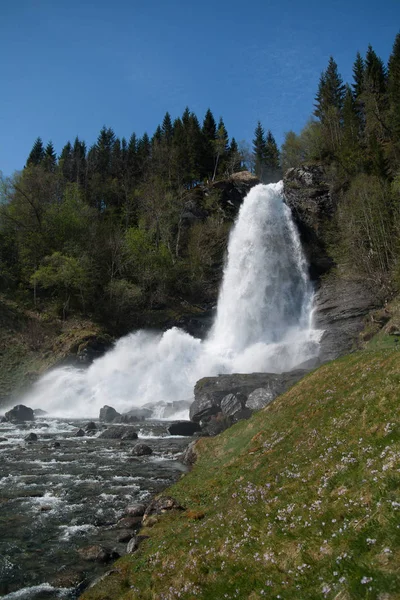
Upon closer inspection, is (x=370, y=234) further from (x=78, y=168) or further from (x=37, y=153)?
(x=37, y=153)

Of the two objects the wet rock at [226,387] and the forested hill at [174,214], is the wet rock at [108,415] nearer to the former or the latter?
the wet rock at [226,387]

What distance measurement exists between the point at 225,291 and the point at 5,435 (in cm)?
3084

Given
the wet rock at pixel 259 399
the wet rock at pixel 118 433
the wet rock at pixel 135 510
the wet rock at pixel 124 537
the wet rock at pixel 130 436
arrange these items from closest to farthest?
the wet rock at pixel 124 537
the wet rock at pixel 135 510
the wet rock at pixel 130 436
the wet rock at pixel 118 433
the wet rock at pixel 259 399

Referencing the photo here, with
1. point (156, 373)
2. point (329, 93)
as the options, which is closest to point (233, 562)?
point (156, 373)

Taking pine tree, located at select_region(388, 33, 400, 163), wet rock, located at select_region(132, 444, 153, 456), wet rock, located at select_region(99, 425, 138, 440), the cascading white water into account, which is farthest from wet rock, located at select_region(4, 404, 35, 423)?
pine tree, located at select_region(388, 33, 400, 163)

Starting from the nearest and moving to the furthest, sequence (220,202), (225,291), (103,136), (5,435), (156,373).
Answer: (5,435) < (156,373) < (225,291) < (220,202) < (103,136)

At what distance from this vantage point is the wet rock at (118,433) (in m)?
24.9

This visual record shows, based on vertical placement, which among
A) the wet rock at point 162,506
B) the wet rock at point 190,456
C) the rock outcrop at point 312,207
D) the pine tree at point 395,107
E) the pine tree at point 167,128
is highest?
the pine tree at point 167,128

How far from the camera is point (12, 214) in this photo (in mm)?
53406

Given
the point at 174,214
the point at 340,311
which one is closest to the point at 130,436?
the point at 340,311

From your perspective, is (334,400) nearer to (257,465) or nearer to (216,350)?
(257,465)

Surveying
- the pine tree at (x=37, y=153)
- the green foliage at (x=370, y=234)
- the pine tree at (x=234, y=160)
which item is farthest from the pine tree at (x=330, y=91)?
the pine tree at (x=37, y=153)

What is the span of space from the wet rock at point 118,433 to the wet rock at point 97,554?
14.8 metres

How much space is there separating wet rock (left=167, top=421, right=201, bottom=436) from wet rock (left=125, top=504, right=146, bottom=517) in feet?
42.8
